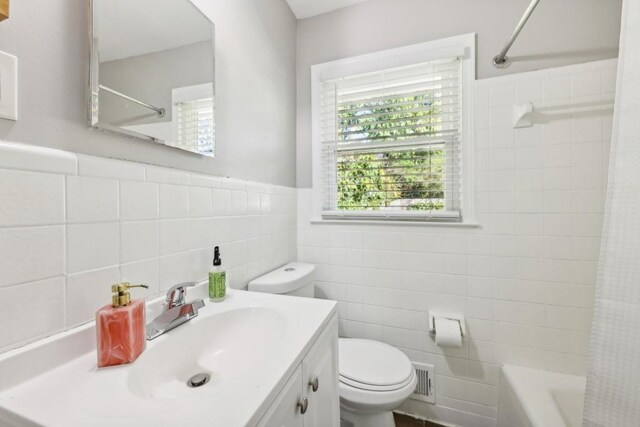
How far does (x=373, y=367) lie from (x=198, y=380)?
0.81 metres

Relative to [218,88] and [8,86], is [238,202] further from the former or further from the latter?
[8,86]

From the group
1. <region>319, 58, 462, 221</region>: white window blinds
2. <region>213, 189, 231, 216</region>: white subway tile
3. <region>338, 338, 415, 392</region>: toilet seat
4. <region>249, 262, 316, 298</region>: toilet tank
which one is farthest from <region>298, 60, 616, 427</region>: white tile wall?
<region>213, 189, 231, 216</region>: white subway tile

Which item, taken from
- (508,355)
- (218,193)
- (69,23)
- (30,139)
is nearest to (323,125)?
(218,193)

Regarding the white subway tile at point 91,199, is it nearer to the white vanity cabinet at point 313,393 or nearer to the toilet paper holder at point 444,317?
the white vanity cabinet at point 313,393

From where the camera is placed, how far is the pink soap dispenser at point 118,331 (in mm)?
536

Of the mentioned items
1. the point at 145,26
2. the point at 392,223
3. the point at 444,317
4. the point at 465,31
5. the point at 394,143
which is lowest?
the point at 444,317

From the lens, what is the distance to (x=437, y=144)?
148cm

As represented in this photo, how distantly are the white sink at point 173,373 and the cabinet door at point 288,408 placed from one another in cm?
3

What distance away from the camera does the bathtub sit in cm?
102

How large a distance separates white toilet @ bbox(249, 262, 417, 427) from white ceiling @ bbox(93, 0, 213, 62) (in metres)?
0.92

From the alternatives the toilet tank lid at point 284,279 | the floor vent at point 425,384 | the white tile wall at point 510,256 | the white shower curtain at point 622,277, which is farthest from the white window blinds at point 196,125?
the floor vent at point 425,384

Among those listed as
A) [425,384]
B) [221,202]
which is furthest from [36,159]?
[425,384]

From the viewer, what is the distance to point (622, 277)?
0.65 m

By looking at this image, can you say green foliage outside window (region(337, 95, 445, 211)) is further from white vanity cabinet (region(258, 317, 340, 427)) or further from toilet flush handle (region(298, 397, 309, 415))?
toilet flush handle (region(298, 397, 309, 415))
